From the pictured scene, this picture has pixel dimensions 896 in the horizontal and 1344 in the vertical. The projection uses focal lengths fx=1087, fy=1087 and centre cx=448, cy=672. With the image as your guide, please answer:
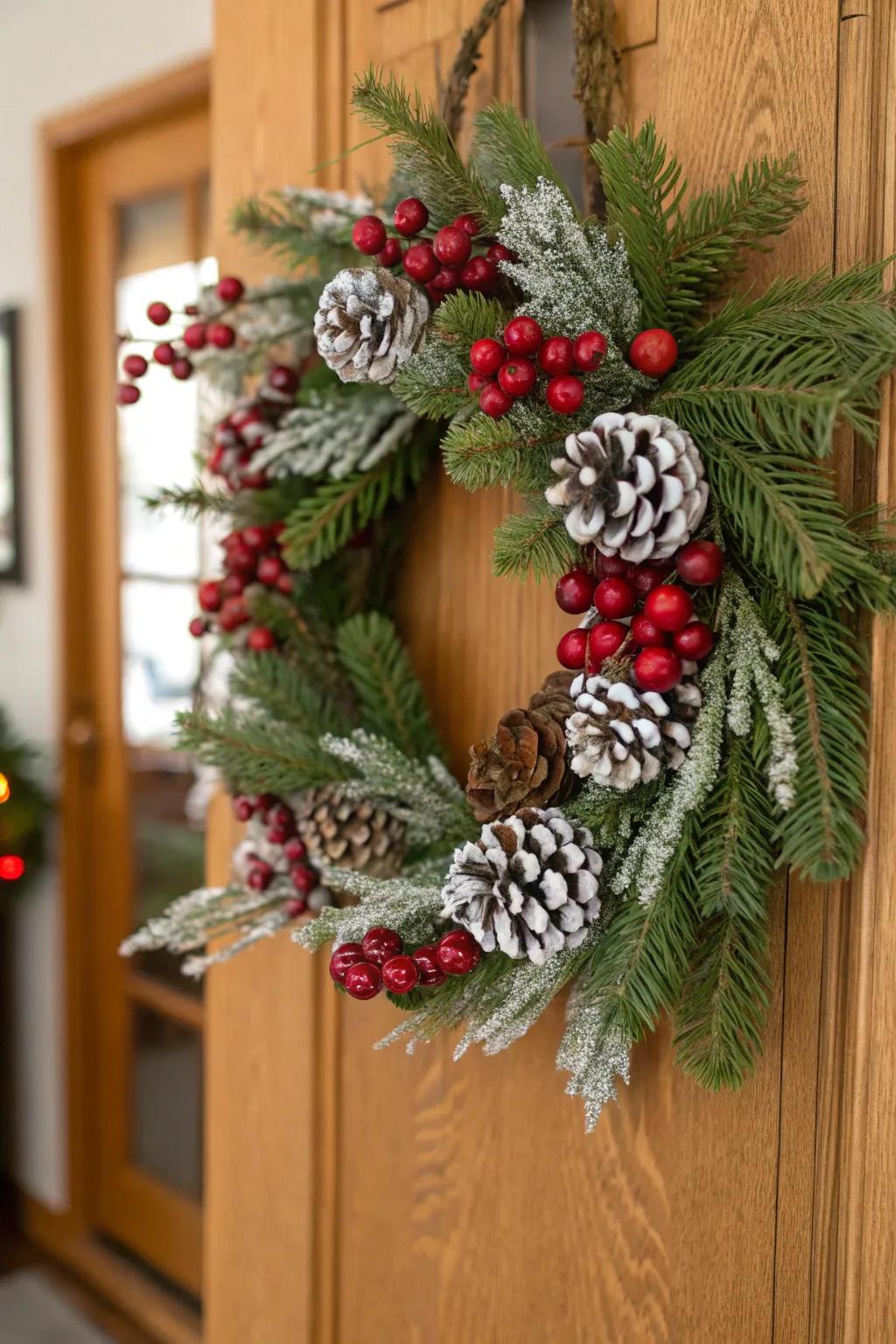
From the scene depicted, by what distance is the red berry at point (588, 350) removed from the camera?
25.0 inches

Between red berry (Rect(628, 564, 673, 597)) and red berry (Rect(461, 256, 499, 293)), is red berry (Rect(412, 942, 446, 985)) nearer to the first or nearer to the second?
red berry (Rect(628, 564, 673, 597))

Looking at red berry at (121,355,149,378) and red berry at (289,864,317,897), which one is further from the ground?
red berry at (121,355,149,378)

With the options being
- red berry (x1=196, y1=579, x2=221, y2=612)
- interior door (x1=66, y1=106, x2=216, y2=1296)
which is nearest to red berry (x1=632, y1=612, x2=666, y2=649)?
red berry (x1=196, y1=579, x2=221, y2=612)

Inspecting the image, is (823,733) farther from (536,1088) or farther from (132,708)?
(132,708)

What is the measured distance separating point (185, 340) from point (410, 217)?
0.28 metres

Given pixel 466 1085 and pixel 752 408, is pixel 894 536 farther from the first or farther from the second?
pixel 466 1085

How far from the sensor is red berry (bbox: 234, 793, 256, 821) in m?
0.91

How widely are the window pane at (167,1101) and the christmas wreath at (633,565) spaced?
60.4 inches

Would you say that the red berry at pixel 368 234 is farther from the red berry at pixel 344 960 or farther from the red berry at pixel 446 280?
the red berry at pixel 344 960

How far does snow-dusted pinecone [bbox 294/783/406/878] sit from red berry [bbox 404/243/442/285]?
0.38 meters

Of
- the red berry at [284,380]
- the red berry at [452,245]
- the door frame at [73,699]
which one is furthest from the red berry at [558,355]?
the door frame at [73,699]

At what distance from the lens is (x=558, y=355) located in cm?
64

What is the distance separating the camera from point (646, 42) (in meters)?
0.77

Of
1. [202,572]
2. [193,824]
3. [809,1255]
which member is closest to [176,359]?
[809,1255]
